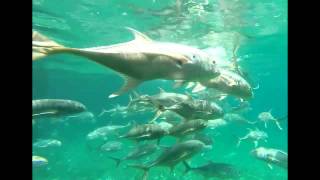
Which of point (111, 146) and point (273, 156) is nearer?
point (273, 156)

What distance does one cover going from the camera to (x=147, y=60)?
364 cm

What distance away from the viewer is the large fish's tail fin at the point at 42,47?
2.72 m

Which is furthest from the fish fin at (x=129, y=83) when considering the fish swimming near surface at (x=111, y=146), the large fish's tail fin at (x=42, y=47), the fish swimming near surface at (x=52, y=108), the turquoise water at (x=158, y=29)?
the fish swimming near surface at (x=111, y=146)

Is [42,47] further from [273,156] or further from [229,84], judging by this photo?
[273,156]

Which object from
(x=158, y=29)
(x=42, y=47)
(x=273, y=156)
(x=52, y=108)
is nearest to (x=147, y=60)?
(x=42, y=47)

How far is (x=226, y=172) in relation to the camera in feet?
29.9

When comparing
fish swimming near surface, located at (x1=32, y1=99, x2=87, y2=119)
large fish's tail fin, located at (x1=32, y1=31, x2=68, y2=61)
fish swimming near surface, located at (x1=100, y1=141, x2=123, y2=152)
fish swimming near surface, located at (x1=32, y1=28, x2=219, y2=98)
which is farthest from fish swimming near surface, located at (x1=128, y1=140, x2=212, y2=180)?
fish swimming near surface, located at (x1=100, y1=141, x2=123, y2=152)

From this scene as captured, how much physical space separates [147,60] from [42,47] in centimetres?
111

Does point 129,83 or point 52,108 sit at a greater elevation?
point 129,83

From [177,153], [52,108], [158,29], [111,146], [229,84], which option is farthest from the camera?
[158,29]

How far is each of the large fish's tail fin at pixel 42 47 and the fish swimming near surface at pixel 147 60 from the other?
330 mm
